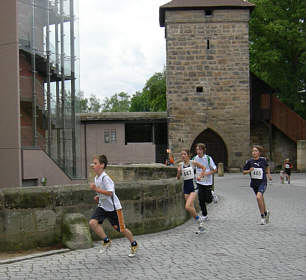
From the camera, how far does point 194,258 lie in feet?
20.6

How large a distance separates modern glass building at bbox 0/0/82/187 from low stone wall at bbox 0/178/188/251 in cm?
1208

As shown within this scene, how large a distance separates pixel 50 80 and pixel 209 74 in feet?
39.6

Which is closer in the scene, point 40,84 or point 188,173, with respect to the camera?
point 188,173

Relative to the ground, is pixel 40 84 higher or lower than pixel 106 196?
higher

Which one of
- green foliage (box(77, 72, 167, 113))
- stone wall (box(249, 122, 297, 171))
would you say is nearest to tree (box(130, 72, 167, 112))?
green foliage (box(77, 72, 167, 113))

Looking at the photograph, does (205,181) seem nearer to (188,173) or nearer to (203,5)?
(188,173)

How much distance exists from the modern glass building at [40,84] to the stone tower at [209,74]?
8.81 m

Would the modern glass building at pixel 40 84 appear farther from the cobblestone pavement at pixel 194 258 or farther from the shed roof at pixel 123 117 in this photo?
the cobblestone pavement at pixel 194 258

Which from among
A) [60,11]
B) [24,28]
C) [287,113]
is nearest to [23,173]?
[24,28]

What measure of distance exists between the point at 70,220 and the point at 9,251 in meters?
0.93

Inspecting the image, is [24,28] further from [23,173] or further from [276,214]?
[276,214]

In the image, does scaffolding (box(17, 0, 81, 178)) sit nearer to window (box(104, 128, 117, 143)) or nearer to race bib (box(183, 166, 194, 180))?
window (box(104, 128, 117, 143))

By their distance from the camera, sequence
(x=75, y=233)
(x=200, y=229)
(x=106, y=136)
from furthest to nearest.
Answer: (x=106, y=136) → (x=200, y=229) → (x=75, y=233)

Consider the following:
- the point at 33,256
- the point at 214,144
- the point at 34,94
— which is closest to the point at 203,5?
the point at 214,144
